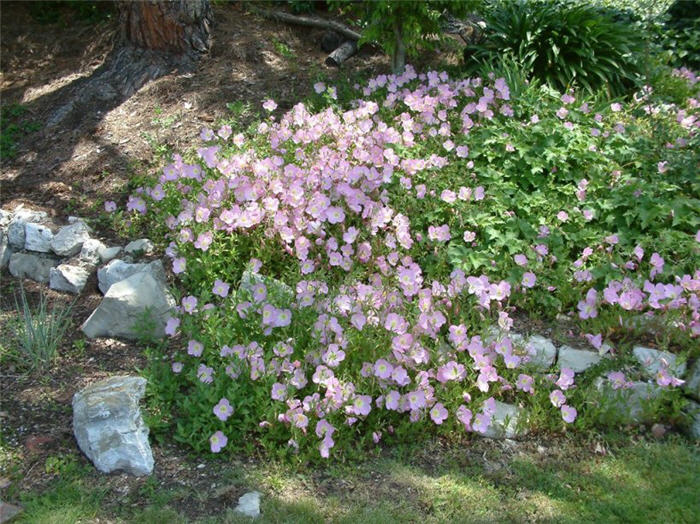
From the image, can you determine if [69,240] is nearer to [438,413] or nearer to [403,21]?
[438,413]

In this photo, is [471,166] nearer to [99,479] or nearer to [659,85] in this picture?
[659,85]

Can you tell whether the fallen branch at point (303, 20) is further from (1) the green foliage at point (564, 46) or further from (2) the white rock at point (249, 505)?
(2) the white rock at point (249, 505)

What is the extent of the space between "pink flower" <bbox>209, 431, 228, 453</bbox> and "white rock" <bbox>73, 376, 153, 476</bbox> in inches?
11.6

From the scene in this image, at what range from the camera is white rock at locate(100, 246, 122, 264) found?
4.75 meters

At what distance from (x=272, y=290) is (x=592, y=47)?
405 cm

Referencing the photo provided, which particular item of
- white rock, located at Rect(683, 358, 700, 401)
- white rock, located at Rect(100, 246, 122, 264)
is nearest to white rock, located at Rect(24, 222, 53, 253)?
white rock, located at Rect(100, 246, 122, 264)

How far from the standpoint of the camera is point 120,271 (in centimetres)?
450

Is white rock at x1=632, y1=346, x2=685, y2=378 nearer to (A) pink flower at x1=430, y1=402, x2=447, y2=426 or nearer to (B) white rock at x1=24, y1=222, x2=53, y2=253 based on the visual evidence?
(A) pink flower at x1=430, y1=402, x2=447, y2=426

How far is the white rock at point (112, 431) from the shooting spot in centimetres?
326

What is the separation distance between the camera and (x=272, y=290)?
380 cm

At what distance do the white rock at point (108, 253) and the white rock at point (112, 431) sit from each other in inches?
58.2

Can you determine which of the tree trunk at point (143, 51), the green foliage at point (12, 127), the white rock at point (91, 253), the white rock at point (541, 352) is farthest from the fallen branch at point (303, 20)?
the white rock at point (541, 352)

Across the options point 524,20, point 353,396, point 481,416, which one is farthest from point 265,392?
point 524,20

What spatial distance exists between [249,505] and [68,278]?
225cm
